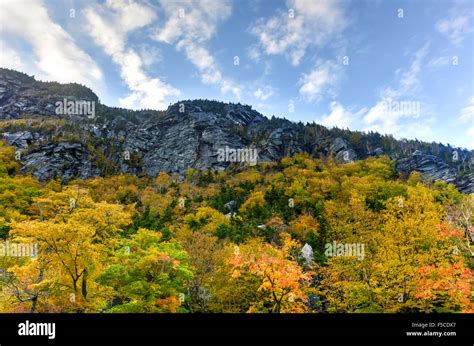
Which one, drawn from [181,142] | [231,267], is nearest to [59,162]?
[181,142]

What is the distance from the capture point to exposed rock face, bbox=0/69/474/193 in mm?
99625

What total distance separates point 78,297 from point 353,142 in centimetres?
12350

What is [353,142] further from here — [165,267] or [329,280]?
[165,267]

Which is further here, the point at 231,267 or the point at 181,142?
the point at 181,142

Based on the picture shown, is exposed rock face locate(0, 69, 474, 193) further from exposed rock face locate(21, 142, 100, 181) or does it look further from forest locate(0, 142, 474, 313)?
forest locate(0, 142, 474, 313)

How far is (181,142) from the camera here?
12888 centimetres

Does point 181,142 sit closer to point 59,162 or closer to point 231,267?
point 59,162

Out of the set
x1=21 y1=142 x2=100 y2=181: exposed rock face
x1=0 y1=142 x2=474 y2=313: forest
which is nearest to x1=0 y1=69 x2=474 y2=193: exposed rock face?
x1=21 y1=142 x2=100 y2=181: exposed rock face

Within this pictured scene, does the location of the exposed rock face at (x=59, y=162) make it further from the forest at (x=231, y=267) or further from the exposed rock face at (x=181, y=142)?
the forest at (x=231, y=267)

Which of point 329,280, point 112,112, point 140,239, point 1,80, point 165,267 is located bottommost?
point 329,280

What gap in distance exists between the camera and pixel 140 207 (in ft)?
211

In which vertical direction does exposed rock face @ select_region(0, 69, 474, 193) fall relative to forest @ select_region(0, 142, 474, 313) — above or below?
above

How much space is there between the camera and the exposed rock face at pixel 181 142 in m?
99.6
